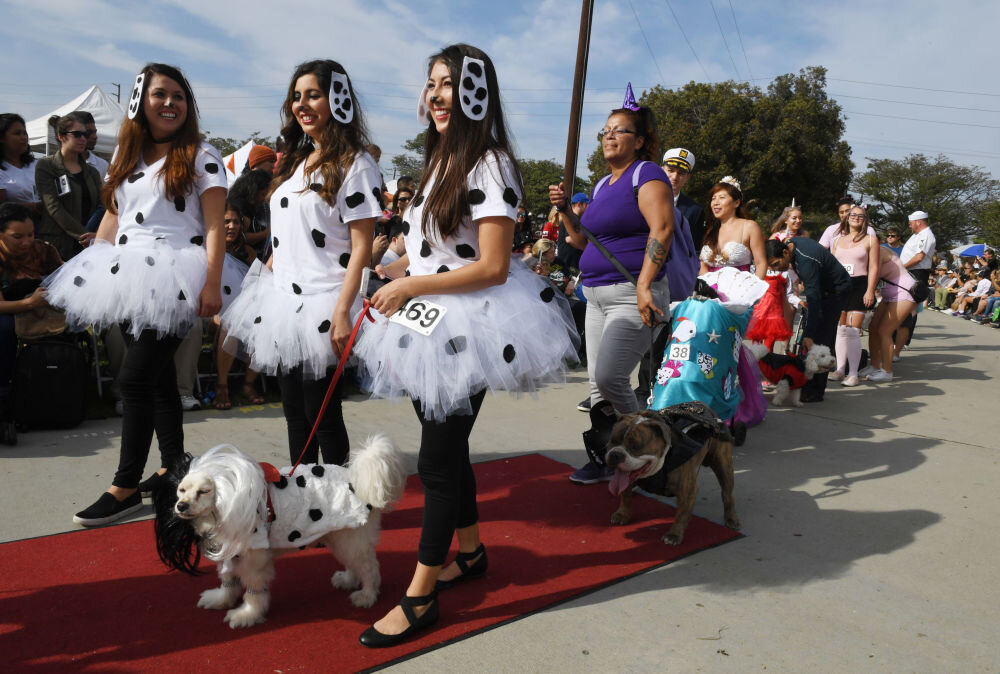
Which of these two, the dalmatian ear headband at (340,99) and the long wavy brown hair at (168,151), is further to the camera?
the long wavy brown hair at (168,151)

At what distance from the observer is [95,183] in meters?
6.36

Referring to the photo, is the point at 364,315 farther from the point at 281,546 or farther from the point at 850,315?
the point at 850,315

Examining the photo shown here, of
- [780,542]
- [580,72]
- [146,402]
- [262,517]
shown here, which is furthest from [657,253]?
[580,72]

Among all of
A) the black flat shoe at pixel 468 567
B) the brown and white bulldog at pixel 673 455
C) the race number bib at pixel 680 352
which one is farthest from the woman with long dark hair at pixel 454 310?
the race number bib at pixel 680 352

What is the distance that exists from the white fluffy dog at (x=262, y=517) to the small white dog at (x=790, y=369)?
192 inches

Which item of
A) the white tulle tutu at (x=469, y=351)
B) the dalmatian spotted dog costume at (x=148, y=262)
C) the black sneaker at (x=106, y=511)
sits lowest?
the black sneaker at (x=106, y=511)

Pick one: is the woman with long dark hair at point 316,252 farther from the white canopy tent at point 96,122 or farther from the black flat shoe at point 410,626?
the white canopy tent at point 96,122

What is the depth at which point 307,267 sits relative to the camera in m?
3.03

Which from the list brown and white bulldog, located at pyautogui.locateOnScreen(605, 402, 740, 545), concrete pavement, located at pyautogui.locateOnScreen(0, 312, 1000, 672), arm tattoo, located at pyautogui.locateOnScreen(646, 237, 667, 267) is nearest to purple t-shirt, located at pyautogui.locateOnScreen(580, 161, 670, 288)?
arm tattoo, located at pyautogui.locateOnScreen(646, 237, 667, 267)

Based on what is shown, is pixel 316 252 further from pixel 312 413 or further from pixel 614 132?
pixel 614 132

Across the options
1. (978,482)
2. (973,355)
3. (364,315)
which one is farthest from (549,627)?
(973,355)

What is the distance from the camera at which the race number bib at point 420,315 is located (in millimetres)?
2371

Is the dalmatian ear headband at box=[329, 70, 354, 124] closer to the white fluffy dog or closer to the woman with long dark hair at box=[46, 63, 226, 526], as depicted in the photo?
the woman with long dark hair at box=[46, 63, 226, 526]

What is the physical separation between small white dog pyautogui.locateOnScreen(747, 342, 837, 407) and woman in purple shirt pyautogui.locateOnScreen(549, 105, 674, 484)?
3.05m
